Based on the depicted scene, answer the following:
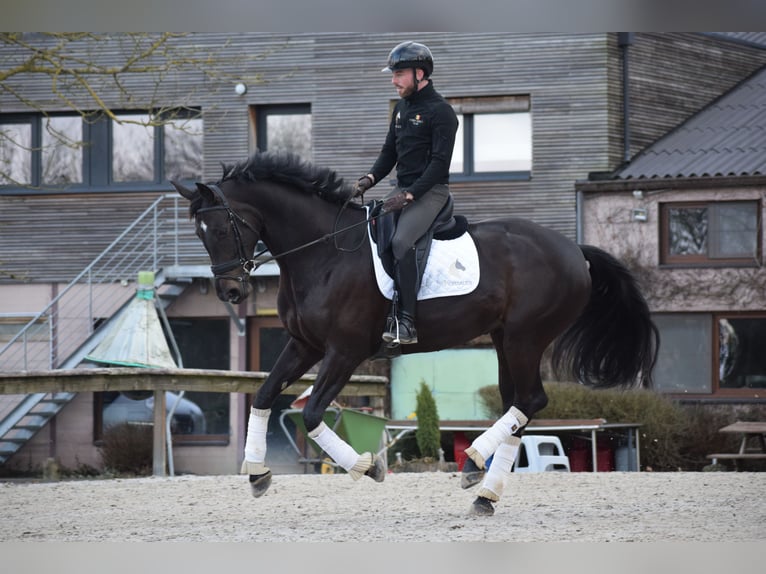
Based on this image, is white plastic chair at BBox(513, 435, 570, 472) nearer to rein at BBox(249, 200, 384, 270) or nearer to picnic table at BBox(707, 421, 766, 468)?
picnic table at BBox(707, 421, 766, 468)

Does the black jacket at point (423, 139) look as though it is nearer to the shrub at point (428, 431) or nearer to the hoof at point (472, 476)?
the hoof at point (472, 476)

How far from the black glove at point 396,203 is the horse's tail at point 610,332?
1992 millimetres

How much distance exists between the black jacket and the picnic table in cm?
1000

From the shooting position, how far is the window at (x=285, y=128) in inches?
953

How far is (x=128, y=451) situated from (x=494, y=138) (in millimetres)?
8854

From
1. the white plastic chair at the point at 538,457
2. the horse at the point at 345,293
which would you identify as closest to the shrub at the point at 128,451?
the white plastic chair at the point at 538,457

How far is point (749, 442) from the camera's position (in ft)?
66.8

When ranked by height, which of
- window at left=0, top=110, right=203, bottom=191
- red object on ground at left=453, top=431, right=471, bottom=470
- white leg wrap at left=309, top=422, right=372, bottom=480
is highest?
window at left=0, top=110, right=203, bottom=191

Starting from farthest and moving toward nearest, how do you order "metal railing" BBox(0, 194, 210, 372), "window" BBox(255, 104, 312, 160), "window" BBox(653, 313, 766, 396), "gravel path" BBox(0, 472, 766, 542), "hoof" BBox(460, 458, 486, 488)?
"window" BBox(255, 104, 312, 160) → "metal railing" BBox(0, 194, 210, 372) → "window" BBox(653, 313, 766, 396) → "hoof" BBox(460, 458, 486, 488) → "gravel path" BBox(0, 472, 766, 542)

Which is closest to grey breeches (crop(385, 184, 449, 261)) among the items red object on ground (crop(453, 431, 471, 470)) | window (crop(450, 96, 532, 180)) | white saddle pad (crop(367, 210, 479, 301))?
white saddle pad (crop(367, 210, 479, 301))

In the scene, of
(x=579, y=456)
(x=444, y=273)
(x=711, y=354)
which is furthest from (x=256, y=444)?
(x=711, y=354)

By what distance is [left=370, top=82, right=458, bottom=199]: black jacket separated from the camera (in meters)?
8.69
